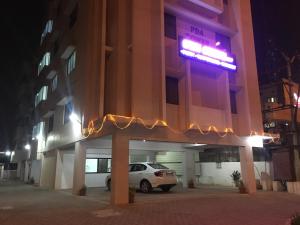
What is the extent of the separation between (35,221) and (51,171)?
13153 mm

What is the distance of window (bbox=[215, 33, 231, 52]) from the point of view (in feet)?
55.2

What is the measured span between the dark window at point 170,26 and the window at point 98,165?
10420 mm

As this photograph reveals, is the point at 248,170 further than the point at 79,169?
Yes

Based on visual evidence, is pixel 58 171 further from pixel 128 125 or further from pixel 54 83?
pixel 128 125

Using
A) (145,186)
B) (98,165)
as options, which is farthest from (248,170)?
(98,165)

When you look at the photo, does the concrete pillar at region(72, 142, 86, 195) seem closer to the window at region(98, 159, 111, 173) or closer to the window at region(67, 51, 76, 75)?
the window at region(67, 51, 76, 75)

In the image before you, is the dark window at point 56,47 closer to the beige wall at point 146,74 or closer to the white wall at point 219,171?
the beige wall at point 146,74

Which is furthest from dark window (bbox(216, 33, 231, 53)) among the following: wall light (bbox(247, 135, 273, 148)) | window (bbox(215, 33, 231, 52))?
wall light (bbox(247, 135, 273, 148))

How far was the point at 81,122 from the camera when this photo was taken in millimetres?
13914

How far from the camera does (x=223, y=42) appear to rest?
1714cm

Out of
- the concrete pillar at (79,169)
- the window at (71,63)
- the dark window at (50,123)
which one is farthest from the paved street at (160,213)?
the dark window at (50,123)

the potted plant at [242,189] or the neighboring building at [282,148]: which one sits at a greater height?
the neighboring building at [282,148]

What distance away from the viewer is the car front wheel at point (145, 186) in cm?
1522

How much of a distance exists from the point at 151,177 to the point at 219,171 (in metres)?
7.98
